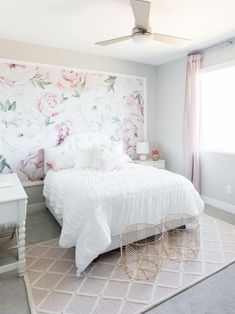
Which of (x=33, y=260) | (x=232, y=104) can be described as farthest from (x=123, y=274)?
(x=232, y=104)

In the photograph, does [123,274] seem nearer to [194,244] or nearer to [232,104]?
[194,244]

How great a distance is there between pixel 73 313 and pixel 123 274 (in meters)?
0.58

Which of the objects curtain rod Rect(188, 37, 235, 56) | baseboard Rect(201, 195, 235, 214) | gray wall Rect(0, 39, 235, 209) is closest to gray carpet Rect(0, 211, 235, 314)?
baseboard Rect(201, 195, 235, 214)

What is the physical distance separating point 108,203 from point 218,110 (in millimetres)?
2646

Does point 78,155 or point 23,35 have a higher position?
point 23,35

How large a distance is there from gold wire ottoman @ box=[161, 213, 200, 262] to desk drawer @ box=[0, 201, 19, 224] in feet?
4.93

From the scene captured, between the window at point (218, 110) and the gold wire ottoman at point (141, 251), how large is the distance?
6.50ft

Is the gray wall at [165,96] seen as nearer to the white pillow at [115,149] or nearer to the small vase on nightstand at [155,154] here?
the small vase on nightstand at [155,154]

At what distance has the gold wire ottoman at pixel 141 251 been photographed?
6.94ft

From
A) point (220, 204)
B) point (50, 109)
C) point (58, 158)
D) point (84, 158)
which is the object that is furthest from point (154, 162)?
point (50, 109)

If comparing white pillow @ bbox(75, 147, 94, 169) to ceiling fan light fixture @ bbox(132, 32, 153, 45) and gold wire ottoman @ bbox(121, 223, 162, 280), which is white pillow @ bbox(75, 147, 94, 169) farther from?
ceiling fan light fixture @ bbox(132, 32, 153, 45)

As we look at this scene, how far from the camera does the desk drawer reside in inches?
74.5

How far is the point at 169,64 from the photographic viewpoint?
4508mm

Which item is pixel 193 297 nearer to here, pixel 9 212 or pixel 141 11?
pixel 9 212
